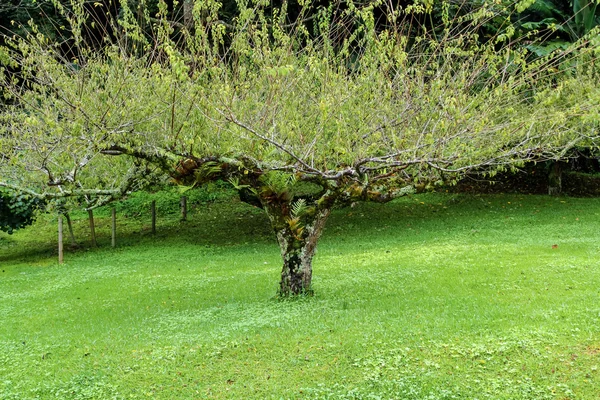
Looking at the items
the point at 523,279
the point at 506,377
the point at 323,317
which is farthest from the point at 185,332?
the point at 523,279

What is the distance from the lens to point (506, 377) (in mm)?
6336

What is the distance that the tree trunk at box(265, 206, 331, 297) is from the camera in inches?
369

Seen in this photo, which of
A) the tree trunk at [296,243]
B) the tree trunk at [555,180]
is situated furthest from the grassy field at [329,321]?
the tree trunk at [555,180]

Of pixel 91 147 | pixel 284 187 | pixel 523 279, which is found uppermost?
pixel 91 147

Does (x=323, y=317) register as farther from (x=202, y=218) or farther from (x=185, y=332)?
(x=202, y=218)

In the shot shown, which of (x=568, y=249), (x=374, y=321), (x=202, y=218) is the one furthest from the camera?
(x=202, y=218)

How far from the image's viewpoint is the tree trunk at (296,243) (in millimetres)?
9375

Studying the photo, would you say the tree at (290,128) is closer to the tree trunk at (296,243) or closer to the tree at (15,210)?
the tree trunk at (296,243)

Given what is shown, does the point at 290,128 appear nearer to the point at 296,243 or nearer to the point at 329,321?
the point at 296,243

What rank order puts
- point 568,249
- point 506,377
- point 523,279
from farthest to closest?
point 568,249, point 523,279, point 506,377

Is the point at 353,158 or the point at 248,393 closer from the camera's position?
the point at 248,393

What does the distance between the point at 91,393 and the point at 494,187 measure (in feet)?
70.5

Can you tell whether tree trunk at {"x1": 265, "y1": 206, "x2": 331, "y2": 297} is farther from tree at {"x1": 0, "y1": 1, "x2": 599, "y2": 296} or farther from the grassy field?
the grassy field

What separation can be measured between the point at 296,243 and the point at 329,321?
5.05ft
